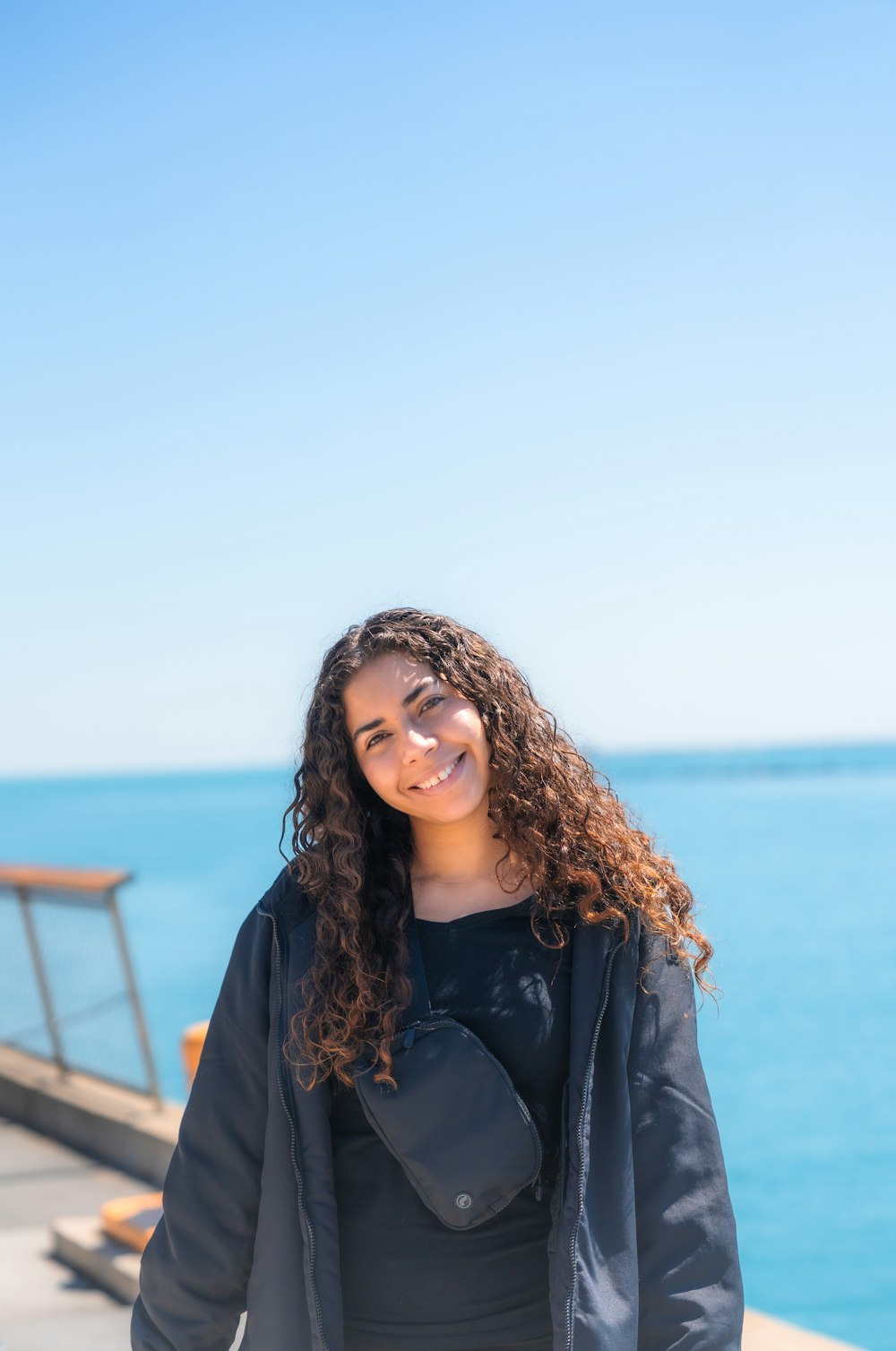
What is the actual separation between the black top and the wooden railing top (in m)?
3.99

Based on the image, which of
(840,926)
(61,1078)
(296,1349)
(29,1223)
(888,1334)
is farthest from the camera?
(840,926)

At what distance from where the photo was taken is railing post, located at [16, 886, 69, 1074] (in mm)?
6277

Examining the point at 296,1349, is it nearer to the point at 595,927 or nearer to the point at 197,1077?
the point at 197,1077

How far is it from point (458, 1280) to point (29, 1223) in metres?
3.56

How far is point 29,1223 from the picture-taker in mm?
4754

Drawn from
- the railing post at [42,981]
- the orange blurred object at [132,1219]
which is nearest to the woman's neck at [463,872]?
→ the orange blurred object at [132,1219]

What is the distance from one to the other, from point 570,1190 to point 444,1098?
0.74ft

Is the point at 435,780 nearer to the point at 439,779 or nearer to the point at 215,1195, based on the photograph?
the point at 439,779

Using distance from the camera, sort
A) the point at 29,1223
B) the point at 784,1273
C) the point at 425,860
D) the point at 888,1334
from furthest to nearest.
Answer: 1. the point at 784,1273
2. the point at 888,1334
3. the point at 29,1223
4. the point at 425,860

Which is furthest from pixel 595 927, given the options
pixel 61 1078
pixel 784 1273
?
pixel 784 1273

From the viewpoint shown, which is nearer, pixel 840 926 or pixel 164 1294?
pixel 164 1294

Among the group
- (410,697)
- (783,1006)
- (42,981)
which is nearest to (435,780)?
(410,697)

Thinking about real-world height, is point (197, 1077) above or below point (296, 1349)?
above

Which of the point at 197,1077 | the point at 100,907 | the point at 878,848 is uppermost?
the point at 197,1077
